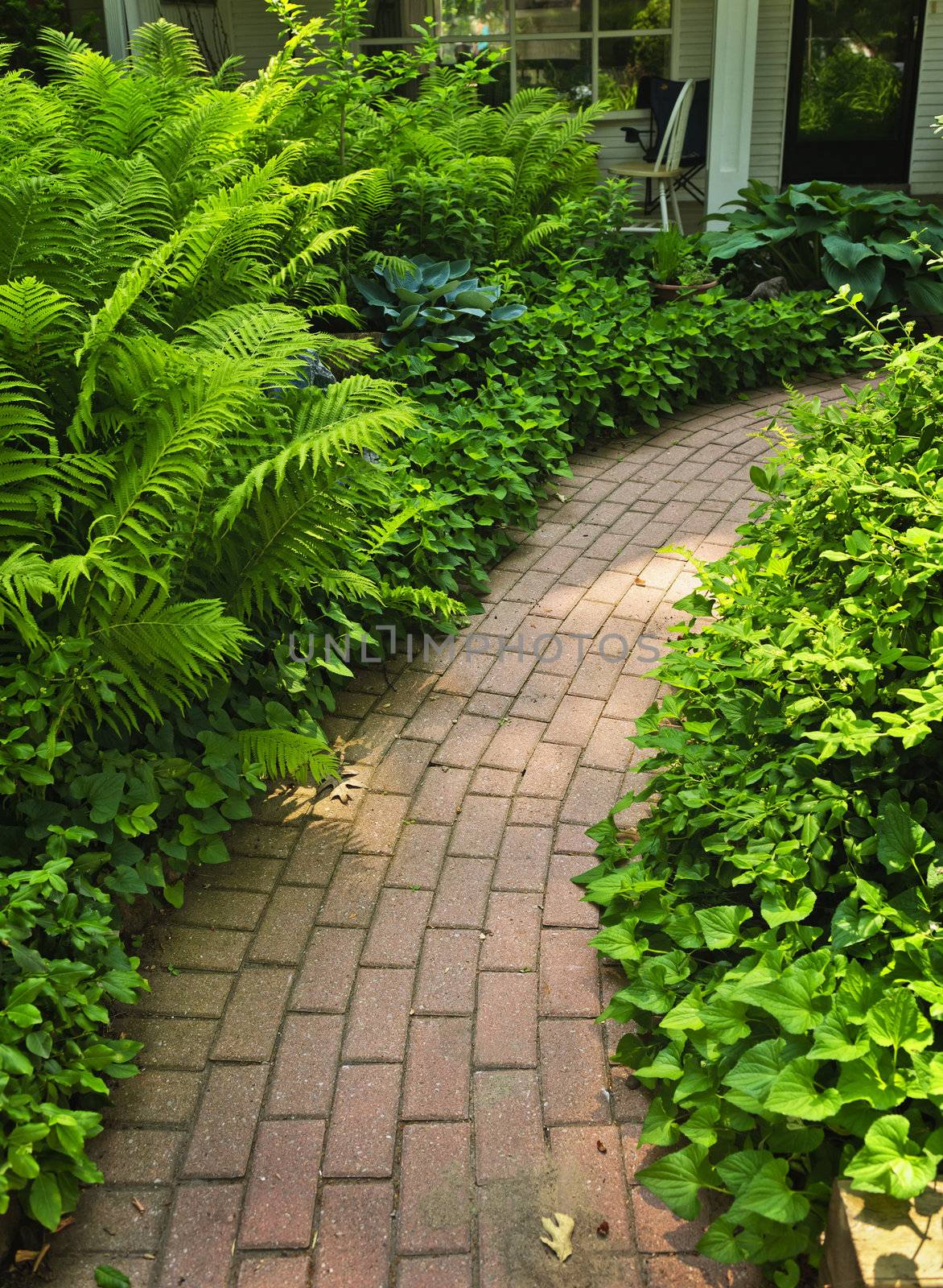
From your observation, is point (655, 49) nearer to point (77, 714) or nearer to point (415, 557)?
point (415, 557)

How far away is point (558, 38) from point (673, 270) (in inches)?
156

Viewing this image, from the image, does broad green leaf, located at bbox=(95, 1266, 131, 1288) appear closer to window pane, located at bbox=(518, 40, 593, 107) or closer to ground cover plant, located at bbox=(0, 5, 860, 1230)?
ground cover plant, located at bbox=(0, 5, 860, 1230)

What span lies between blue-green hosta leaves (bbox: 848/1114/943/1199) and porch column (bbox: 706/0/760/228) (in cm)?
749

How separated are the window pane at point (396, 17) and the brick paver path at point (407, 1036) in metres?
7.90

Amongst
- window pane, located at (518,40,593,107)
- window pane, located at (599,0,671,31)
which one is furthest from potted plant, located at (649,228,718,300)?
window pane, located at (599,0,671,31)

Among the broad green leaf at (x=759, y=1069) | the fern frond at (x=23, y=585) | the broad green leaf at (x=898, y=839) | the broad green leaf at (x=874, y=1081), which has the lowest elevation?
the broad green leaf at (x=759, y=1069)

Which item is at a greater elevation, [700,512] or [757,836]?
[757,836]

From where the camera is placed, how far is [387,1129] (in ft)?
7.18

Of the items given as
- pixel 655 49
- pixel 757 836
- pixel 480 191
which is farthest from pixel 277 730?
pixel 655 49

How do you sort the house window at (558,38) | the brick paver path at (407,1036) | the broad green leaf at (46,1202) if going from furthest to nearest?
the house window at (558,38), the brick paver path at (407,1036), the broad green leaf at (46,1202)

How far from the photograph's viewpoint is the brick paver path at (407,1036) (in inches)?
77.7

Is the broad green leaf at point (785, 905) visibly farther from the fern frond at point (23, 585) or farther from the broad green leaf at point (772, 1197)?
the fern frond at point (23, 585)

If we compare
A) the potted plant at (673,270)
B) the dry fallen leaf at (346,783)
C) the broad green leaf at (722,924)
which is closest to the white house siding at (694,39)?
the potted plant at (673,270)

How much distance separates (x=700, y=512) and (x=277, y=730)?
250cm
